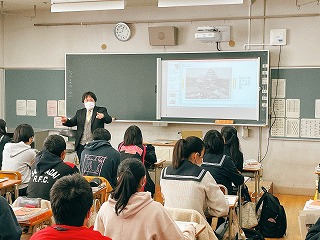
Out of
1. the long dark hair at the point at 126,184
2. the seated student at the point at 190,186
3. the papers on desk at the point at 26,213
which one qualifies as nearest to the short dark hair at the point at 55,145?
the papers on desk at the point at 26,213

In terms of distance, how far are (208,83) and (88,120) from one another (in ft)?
6.91

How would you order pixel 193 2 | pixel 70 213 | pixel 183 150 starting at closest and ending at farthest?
pixel 70 213
pixel 183 150
pixel 193 2

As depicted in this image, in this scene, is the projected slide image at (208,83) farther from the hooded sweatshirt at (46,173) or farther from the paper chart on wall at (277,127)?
the hooded sweatshirt at (46,173)

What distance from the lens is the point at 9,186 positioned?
4.71m

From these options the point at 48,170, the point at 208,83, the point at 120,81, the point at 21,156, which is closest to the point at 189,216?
the point at 48,170

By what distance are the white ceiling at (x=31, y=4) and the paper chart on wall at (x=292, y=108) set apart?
2619mm

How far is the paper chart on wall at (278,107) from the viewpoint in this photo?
772 cm

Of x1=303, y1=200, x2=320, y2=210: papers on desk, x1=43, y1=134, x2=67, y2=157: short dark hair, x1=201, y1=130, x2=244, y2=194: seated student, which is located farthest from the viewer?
x1=201, y1=130, x2=244, y2=194: seated student

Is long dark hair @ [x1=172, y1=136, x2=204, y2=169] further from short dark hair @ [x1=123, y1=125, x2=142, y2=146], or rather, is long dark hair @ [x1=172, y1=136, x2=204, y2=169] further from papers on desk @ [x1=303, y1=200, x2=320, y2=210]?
short dark hair @ [x1=123, y1=125, x2=142, y2=146]

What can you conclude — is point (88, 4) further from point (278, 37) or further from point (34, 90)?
point (278, 37)

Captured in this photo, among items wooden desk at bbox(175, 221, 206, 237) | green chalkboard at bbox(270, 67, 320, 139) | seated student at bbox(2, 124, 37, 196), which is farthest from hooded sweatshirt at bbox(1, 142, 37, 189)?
green chalkboard at bbox(270, 67, 320, 139)

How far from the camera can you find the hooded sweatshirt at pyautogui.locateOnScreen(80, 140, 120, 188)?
5016 mm

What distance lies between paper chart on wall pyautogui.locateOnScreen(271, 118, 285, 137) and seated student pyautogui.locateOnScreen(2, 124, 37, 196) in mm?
3937

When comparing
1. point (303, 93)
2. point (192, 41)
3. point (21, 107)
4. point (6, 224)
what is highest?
point (192, 41)
